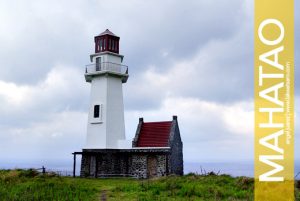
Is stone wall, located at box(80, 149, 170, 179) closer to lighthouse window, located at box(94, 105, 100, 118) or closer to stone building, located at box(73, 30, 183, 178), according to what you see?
stone building, located at box(73, 30, 183, 178)

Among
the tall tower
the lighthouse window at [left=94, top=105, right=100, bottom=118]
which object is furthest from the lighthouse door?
the lighthouse window at [left=94, top=105, right=100, bottom=118]

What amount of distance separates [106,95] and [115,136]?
127 inches

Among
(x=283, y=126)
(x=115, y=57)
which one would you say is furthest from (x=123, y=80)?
(x=283, y=126)

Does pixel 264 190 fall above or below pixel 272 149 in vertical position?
below

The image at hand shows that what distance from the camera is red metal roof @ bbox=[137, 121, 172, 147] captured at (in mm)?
31703

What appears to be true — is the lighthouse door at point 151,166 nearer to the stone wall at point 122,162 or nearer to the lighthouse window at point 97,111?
the stone wall at point 122,162

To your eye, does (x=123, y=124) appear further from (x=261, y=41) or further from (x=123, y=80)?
(x=261, y=41)

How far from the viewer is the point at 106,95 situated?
107ft

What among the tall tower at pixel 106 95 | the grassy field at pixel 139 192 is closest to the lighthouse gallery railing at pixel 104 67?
the tall tower at pixel 106 95

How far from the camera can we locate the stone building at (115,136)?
31.3 m

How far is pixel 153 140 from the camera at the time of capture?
32062mm

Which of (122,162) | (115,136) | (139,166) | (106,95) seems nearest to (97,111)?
(106,95)

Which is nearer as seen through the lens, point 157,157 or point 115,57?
point 157,157

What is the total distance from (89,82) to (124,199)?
18555 mm
